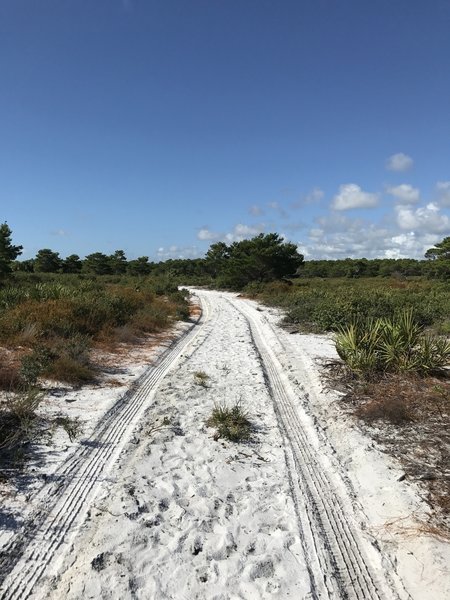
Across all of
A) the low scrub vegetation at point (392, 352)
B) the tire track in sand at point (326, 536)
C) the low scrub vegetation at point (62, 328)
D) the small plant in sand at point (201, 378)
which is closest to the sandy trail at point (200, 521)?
the tire track in sand at point (326, 536)

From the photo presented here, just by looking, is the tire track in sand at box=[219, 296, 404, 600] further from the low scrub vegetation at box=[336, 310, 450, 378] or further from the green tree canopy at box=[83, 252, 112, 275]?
the green tree canopy at box=[83, 252, 112, 275]

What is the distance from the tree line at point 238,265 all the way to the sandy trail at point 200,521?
29.0 meters

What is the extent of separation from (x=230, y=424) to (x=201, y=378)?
245cm

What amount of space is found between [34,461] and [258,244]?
3791cm

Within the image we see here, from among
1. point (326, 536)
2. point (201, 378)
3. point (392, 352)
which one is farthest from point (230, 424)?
point (392, 352)

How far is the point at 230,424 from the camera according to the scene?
5.83m

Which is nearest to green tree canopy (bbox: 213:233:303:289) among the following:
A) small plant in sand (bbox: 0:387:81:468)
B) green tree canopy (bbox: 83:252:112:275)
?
green tree canopy (bbox: 83:252:112:275)

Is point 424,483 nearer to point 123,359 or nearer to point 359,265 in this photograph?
point 123,359

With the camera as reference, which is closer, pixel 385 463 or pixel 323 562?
pixel 323 562

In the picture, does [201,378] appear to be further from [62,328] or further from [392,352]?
[62,328]

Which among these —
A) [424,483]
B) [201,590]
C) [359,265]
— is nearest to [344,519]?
[424,483]

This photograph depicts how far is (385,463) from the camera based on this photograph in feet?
16.3

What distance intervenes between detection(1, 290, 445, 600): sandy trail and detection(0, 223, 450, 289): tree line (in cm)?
2898

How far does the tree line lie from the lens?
39.4 metres
